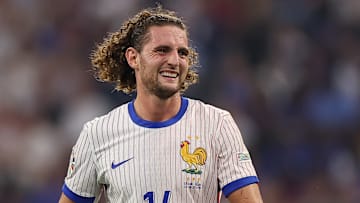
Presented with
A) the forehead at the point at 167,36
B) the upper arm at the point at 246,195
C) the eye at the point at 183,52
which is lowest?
the upper arm at the point at 246,195

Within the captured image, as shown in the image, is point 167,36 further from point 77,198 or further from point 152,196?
point 77,198

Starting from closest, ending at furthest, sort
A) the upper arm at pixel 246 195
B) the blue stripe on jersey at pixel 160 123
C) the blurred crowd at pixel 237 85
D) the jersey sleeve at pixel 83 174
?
the upper arm at pixel 246 195
the blue stripe on jersey at pixel 160 123
the jersey sleeve at pixel 83 174
the blurred crowd at pixel 237 85

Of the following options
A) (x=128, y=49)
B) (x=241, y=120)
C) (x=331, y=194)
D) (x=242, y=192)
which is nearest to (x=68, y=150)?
(x=241, y=120)

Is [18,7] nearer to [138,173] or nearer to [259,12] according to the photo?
[259,12]

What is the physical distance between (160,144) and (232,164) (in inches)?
15.7

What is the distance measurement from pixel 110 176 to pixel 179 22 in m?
0.89

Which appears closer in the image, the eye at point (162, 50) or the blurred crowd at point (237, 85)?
the eye at point (162, 50)

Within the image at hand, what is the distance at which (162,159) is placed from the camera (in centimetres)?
481

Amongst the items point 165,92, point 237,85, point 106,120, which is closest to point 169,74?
point 165,92

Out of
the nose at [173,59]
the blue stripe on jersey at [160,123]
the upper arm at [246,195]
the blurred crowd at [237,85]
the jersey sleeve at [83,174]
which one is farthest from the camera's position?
the blurred crowd at [237,85]

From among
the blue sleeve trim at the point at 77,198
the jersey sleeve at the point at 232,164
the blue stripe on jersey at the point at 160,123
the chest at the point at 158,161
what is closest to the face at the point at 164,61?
the blue stripe on jersey at the point at 160,123

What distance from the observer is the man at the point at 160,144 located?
4.75 meters

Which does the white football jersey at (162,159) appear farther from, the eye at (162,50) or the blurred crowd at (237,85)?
the blurred crowd at (237,85)

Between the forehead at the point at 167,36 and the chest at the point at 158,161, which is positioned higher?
the forehead at the point at 167,36
